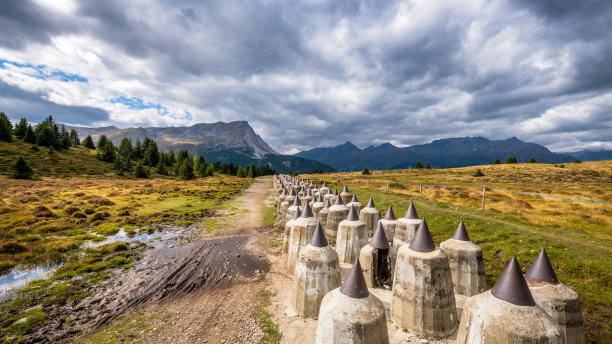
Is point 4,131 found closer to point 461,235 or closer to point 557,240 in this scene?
point 461,235

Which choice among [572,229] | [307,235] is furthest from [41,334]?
[572,229]

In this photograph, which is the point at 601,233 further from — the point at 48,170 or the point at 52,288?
the point at 48,170

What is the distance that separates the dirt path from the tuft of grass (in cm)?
21

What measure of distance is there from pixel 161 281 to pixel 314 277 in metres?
8.76

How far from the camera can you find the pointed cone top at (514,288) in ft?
13.8

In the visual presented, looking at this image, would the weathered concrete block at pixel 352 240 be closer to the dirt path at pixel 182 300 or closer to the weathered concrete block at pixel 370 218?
the weathered concrete block at pixel 370 218

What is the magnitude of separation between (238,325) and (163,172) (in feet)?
288

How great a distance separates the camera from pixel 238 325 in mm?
8172

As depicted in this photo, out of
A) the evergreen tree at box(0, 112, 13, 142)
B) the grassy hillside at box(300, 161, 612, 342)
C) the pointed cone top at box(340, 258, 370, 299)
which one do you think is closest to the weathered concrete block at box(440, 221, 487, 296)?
the grassy hillside at box(300, 161, 612, 342)

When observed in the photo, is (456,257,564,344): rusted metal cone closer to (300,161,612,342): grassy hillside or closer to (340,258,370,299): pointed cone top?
(340,258,370,299): pointed cone top

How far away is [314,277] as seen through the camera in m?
7.68

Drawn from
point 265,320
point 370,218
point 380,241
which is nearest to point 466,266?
point 380,241

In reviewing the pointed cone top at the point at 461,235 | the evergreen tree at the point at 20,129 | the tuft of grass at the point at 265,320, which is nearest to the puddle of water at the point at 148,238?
the tuft of grass at the point at 265,320

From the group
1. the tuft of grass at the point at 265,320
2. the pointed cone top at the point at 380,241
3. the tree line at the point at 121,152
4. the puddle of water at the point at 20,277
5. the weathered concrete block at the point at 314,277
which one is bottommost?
the puddle of water at the point at 20,277
